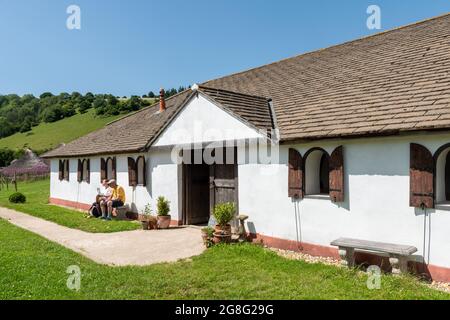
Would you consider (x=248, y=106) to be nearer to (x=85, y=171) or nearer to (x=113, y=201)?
(x=113, y=201)

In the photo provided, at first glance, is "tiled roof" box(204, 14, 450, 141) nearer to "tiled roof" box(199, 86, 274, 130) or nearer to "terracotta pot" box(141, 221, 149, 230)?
"tiled roof" box(199, 86, 274, 130)

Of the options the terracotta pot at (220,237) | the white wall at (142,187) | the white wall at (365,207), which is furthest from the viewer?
the white wall at (142,187)

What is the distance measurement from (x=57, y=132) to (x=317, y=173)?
70737 mm

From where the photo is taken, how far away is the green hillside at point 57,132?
216 ft

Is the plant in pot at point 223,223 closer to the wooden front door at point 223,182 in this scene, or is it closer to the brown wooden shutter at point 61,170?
the wooden front door at point 223,182

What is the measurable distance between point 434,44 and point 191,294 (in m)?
8.96

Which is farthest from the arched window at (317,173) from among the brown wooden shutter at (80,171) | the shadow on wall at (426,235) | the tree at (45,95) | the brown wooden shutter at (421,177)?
the tree at (45,95)

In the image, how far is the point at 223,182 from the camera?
11602 mm

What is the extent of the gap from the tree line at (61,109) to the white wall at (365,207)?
6501 centimetres

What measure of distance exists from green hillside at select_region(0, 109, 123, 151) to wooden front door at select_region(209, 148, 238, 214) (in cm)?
5683

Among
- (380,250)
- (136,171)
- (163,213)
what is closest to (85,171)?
(136,171)

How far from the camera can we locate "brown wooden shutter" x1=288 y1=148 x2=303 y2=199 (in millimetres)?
8680
